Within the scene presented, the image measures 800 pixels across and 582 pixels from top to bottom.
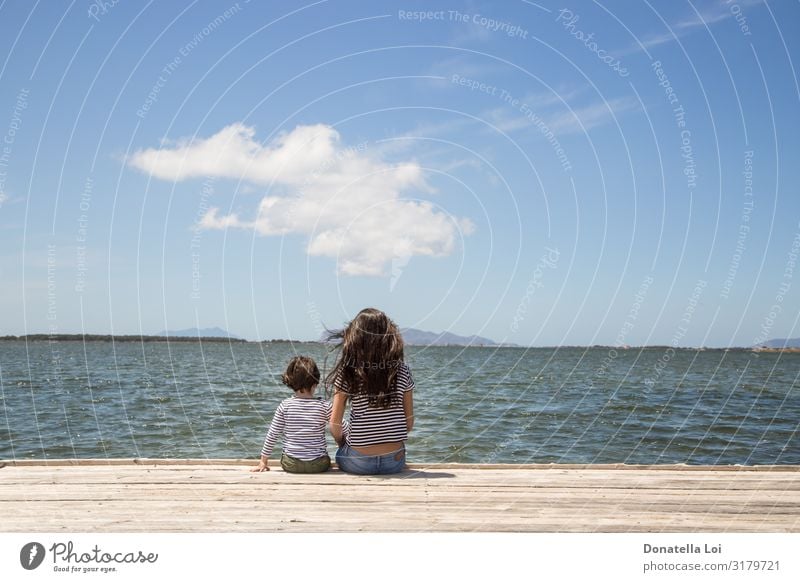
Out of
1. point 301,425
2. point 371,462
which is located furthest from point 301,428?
point 371,462

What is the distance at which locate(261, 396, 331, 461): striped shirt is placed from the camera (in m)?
7.20

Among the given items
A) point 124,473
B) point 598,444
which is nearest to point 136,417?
point 598,444

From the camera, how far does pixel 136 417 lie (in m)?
23.3

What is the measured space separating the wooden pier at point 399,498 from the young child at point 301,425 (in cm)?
16

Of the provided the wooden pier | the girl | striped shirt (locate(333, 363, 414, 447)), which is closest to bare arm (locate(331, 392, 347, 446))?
the girl

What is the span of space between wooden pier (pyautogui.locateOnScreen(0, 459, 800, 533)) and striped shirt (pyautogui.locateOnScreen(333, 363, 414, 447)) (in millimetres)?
381

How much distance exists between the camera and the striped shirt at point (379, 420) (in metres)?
7.02

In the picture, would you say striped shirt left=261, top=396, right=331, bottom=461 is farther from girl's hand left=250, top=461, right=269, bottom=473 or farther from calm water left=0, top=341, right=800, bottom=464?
calm water left=0, top=341, right=800, bottom=464

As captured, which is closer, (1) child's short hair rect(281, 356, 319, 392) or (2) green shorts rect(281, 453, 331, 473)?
(2) green shorts rect(281, 453, 331, 473)

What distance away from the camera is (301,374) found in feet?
23.9

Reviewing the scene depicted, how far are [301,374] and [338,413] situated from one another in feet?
1.95
